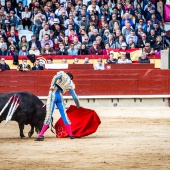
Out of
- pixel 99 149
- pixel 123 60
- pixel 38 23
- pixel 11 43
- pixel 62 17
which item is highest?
pixel 62 17

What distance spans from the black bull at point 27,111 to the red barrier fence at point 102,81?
7.53 meters

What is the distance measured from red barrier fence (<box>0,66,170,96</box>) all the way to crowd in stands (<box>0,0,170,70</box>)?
411 mm

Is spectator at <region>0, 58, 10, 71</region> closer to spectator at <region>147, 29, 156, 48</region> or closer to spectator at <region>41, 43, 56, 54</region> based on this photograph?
spectator at <region>41, 43, 56, 54</region>

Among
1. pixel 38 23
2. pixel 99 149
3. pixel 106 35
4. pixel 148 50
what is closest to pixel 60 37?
pixel 38 23

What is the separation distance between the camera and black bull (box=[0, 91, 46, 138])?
13273 mm

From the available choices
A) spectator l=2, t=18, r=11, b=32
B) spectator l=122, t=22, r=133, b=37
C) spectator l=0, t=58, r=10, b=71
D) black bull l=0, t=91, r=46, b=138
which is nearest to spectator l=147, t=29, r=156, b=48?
spectator l=122, t=22, r=133, b=37

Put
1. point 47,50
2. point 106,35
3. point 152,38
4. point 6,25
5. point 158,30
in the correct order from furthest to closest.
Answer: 1. point 158,30
2. point 152,38
3. point 6,25
4. point 106,35
5. point 47,50

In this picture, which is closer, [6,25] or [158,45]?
[6,25]

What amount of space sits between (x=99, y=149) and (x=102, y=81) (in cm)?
976

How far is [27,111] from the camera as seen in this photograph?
13297mm

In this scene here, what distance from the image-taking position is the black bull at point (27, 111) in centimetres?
1327

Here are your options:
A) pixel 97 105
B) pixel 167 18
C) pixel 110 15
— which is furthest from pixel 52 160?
pixel 167 18

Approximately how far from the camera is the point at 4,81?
21062 mm

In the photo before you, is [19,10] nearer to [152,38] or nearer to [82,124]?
[152,38]
